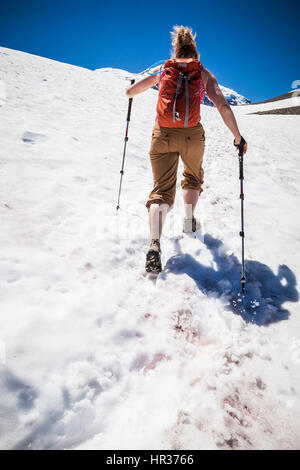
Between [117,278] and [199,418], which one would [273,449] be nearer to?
[199,418]

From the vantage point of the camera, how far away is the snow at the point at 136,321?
4.66 feet

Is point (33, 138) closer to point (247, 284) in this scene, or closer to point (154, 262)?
point (154, 262)

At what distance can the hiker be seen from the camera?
7.96ft

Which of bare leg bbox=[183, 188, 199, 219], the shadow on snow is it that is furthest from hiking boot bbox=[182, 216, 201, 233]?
the shadow on snow

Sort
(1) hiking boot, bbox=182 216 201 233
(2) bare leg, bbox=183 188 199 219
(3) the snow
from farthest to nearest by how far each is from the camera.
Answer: (1) hiking boot, bbox=182 216 201 233, (2) bare leg, bbox=183 188 199 219, (3) the snow

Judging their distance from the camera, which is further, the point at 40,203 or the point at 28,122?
the point at 28,122

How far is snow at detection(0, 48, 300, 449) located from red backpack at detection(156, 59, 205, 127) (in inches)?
64.7

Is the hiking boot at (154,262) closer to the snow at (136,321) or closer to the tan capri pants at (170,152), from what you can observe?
the snow at (136,321)

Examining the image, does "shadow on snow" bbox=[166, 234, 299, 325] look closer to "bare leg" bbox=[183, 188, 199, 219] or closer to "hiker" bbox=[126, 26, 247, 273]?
"hiker" bbox=[126, 26, 247, 273]

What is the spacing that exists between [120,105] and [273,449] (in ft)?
42.0

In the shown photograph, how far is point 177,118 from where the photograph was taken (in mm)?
2469

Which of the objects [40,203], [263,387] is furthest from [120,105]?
[263,387]

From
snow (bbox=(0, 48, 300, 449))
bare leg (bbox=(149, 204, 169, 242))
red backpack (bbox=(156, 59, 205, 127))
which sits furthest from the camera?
bare leg (bbox=(149, 204, 169, 242))
